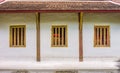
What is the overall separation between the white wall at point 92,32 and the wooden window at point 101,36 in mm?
201

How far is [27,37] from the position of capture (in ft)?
38.7

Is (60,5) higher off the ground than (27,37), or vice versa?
(60,5)

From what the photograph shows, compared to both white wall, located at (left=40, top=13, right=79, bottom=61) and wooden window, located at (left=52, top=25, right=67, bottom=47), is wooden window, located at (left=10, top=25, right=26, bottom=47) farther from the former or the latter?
wooden window, located at (left=52, top=25, right=67, bottom=47)

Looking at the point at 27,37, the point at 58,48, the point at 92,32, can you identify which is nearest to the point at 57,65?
the point at 58,48

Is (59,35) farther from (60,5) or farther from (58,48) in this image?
(60,5)

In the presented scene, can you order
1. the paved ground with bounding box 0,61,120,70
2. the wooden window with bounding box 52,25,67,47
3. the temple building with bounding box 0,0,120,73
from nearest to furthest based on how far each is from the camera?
the paved ground with bounding box 0,61,120,70 → the temple building with bounding box 0,0,120,73 → the wooden window with bounding box 52,25,67,47

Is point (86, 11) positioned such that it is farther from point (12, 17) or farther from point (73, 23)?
point (12, 17)

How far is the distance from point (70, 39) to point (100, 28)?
186cm

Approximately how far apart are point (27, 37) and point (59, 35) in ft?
6.02

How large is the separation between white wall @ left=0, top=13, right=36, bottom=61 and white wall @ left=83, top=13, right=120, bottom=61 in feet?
Result: 9.76

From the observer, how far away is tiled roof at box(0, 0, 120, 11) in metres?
11.1

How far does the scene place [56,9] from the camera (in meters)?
10.8

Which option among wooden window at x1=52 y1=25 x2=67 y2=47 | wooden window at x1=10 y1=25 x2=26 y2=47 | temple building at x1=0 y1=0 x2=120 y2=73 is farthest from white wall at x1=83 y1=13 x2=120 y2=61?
wooden window at x1=10 y1=25 x2=26 y2=47

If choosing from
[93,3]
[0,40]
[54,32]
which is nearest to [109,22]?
Answer: [93,3]
